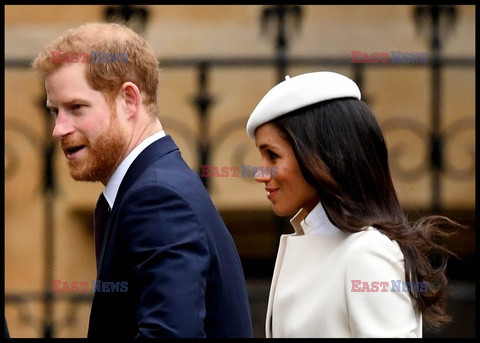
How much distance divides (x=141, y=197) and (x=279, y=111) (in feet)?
1.49

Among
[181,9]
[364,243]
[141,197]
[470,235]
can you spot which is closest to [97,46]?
[141,197]

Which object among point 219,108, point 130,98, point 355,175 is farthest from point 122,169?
point 219,108

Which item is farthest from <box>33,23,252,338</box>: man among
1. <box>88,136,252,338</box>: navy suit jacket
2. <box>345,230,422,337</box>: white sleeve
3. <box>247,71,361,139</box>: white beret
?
<box>345,230,422,337</box>: white sleeve

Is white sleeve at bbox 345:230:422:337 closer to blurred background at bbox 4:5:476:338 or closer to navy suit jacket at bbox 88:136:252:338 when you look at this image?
navy suit jacket at bbox 88:136:252:338

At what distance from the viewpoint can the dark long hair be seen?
3.10 meters

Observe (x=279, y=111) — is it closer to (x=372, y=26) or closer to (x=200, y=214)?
(x=200, y=214)

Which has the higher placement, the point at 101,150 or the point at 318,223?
the point at 101,150

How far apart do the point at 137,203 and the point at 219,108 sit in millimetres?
3866

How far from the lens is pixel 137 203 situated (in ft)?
10.8

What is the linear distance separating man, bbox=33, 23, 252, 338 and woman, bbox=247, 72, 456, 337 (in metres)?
0.19

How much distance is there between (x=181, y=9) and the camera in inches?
280

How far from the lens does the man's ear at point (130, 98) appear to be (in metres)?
3.55

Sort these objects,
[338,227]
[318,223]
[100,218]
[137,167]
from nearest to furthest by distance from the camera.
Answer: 1. [338,227]
2. [318,223]
3. [137,167]
4. [100,218]

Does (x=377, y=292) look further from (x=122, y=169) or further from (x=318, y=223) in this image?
(x=122, y=169)
